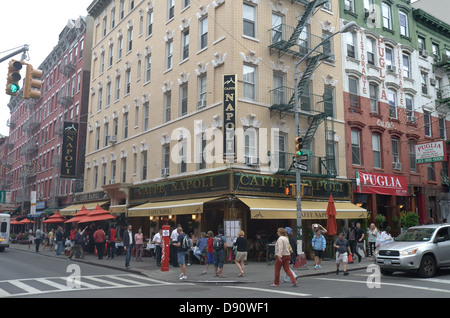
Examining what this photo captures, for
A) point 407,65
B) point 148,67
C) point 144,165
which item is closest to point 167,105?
point 148,67

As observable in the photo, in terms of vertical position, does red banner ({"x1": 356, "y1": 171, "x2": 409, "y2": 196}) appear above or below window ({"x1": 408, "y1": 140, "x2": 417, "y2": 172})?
below

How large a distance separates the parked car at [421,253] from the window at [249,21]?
13.1 m

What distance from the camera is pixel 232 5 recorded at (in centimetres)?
2103

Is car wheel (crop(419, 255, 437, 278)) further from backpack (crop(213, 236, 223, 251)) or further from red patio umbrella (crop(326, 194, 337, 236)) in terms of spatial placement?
backpack (crop(213, 236, 223, 251))

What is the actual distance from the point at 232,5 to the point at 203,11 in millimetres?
2694

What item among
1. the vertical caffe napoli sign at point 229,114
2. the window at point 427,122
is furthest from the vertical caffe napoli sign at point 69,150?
the window at point 427,122

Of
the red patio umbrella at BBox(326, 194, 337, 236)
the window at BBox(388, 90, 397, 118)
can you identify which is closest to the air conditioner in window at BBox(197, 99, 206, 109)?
the red patio umbrella at BBox(326, 194, 337, 236)

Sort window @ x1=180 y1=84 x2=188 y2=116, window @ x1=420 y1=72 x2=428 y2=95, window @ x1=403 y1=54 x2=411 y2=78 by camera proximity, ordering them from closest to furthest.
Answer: window @ x1=180 y1=84 x2=188 y2=116 → window @ x1=403 y1=54 x2=411 y2=78 → window @ x1=420 y1=72 x2=428 y2=95

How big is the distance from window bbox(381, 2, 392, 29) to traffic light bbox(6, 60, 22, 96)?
25466 millimetres

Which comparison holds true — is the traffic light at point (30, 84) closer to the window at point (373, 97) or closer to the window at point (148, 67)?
the window at point (148, 67)

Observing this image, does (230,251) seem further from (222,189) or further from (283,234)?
(283,234)

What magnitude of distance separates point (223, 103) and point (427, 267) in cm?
1132

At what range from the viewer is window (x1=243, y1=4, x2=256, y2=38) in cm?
2145

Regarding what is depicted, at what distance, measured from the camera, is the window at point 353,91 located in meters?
25.8
